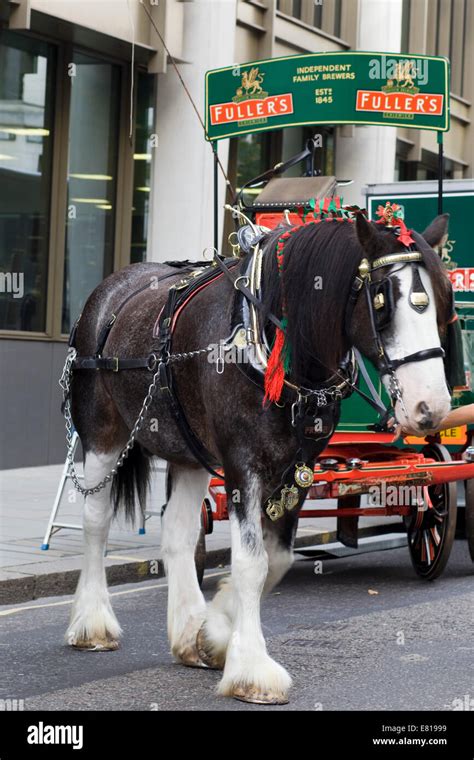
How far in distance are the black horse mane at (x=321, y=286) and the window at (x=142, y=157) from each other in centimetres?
1108

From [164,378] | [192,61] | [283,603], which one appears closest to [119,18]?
[192,61]

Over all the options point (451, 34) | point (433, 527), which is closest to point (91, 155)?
point (433, 527)

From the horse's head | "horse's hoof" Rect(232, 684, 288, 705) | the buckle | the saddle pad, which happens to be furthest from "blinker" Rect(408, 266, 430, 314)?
the saddle pad

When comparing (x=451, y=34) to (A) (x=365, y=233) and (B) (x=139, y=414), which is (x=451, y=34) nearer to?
(B) (x=139, y=414)

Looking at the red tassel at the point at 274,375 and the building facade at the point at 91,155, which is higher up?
the building facade at the point at 91,155

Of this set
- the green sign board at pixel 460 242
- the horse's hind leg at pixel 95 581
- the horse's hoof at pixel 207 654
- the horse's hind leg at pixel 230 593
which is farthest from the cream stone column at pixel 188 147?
the horse's hind leg at pixel 230 593

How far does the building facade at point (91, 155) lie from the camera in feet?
46.5

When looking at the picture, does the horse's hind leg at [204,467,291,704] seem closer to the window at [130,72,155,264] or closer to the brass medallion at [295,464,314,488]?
the brass medallion at [295,464,314,488]

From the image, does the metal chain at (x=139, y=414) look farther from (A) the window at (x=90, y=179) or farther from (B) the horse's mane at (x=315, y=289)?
(A) the window at (x=90, y=179)

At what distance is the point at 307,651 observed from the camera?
246 inches

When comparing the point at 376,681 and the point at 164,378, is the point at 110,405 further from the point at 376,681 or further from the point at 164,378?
the point at 376,681

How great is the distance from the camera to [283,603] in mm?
7785

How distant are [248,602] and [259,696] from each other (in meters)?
0.38

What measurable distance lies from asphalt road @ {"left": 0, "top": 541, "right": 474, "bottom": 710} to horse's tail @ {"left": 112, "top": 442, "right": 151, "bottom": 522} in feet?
2.33
